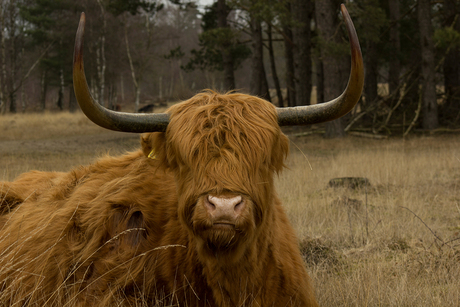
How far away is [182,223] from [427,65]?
15.3 meters

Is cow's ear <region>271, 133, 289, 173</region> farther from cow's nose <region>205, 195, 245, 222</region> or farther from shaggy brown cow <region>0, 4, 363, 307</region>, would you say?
cow's nose <region>205, 195, 245, 222</region>

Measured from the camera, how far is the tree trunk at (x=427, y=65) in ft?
49.5

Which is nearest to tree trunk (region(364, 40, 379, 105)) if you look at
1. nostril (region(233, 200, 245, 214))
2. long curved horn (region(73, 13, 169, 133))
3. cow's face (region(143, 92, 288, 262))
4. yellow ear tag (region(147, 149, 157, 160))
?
yellow ear tag (region(147, 149, 157, 160))

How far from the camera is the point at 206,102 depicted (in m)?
2.73

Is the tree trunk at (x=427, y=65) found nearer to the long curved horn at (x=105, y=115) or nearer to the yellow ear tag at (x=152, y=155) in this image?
the yellow ear tag at (x=152, y=155)

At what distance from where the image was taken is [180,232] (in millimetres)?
2814

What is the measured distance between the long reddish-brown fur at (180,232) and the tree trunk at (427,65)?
46.6 ft

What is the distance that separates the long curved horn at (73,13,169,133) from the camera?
224cm

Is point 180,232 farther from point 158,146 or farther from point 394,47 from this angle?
point 394,47

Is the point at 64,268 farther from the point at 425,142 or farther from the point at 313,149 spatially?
the point at 425,142

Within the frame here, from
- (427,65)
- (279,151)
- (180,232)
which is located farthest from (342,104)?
(427,65)

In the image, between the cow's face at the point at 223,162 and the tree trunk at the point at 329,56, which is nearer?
the cow's face at the point at 223,162

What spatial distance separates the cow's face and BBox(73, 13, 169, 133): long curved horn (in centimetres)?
11

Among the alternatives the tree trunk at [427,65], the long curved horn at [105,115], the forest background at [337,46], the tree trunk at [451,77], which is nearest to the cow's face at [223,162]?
the long curved horn at [105,115]
